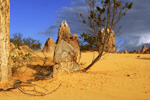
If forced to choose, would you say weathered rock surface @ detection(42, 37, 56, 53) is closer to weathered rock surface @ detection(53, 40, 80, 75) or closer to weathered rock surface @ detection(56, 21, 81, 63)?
weathered rock surface @ detection(56, 21, 81, 63)

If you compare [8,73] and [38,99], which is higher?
[8,73]

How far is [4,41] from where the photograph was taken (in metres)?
5.39

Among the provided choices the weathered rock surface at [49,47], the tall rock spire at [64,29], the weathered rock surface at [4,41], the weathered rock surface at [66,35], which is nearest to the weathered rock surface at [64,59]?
the weathered rock surface at [4,41]

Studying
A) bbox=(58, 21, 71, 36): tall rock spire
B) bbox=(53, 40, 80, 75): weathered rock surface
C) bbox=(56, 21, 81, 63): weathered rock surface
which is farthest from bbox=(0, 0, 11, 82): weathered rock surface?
bbox=(58, 21, 71, 36): tall rock spire

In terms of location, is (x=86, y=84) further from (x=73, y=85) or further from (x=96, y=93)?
(x=96, y=93)

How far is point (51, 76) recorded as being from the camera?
20.3ft

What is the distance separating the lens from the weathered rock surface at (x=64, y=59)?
6668 millimetres

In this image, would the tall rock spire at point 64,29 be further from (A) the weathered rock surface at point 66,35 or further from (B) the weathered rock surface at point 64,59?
(B) the weathered rock surface at point 64,59

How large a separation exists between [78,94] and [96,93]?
49cm

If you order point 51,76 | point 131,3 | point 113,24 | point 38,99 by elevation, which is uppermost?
point 131,3

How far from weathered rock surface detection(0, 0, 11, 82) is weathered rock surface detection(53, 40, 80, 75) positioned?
71.2 inches

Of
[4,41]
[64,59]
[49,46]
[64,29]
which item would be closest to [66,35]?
[64,29]

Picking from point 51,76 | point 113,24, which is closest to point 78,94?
point 51,76

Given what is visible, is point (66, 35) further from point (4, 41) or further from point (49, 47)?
point (4, 41)
